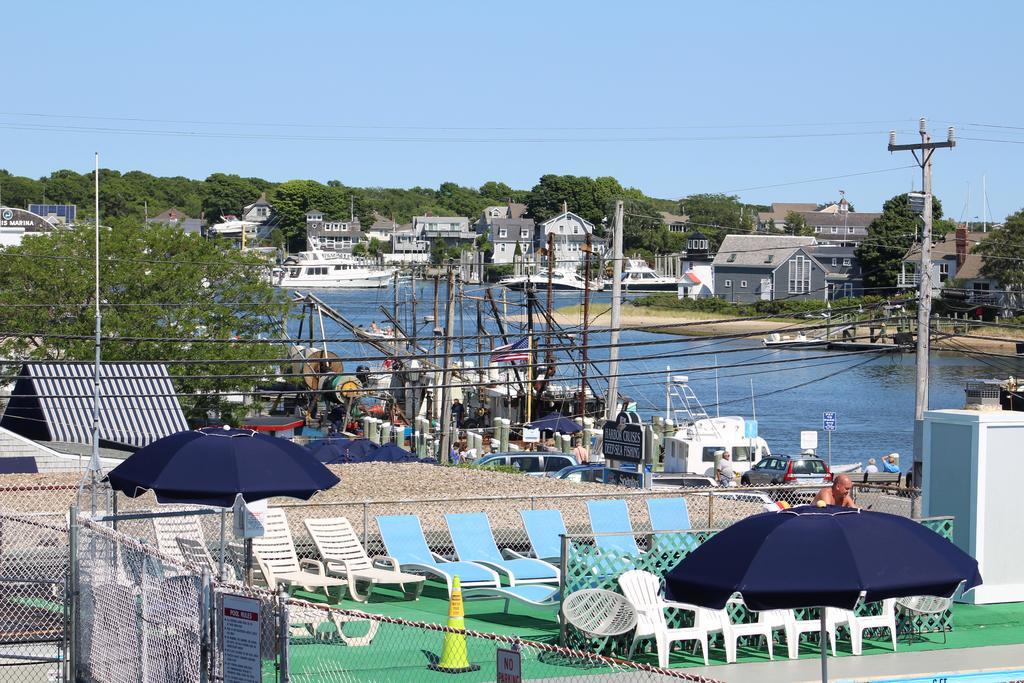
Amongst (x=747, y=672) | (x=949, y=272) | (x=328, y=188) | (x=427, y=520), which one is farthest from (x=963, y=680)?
(x=328, y=188)

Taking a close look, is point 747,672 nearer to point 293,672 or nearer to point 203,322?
point 293,672

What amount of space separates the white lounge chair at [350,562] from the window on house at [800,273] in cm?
11447

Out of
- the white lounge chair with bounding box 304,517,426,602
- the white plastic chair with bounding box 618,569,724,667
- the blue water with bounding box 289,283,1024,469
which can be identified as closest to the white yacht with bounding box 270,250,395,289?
the blue water with bounding box 289,283,1024,469

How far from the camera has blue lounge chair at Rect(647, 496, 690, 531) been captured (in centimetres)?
1706

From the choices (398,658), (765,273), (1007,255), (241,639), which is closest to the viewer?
(241,639)

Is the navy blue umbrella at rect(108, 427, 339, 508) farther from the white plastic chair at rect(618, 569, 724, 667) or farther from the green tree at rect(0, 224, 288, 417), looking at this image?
the green tree at rect(0, 224, 288, 417)

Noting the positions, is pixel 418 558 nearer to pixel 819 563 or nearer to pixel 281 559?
pixel 281 559

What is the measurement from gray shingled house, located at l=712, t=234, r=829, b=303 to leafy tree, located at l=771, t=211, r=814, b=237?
104 feet

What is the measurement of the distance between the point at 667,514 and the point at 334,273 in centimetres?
12974

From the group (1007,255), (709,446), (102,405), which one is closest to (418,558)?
(102,405)

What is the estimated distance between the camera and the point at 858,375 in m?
96.7

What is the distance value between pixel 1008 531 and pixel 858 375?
274 feet

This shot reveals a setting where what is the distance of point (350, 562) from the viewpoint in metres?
14.8

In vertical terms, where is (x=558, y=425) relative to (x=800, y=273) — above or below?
below
